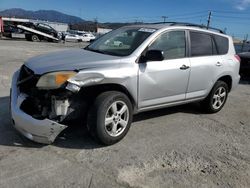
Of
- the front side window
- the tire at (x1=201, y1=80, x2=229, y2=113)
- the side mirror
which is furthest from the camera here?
the tire at (x1=201, y1=80, x2=229, y2=113)

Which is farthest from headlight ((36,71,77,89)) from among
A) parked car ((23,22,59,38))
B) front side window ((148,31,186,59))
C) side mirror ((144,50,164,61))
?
parked car ((23,22,59,38))

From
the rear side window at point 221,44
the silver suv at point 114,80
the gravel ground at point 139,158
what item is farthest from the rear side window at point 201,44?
the gravel ground at point 139,158

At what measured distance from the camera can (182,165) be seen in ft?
12.7

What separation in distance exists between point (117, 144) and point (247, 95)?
5441mm

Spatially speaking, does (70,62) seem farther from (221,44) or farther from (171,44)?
(221,44)

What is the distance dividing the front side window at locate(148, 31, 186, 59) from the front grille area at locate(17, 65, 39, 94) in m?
1.80

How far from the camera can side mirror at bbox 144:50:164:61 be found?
14.6 feet

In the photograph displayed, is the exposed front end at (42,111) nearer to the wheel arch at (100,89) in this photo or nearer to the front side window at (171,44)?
the wheel arch at (100,89)

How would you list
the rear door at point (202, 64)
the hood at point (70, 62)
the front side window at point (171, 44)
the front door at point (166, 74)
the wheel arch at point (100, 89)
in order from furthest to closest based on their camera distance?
the rear door at point (202, 64), the front side window at point (171, 44), the front door at point (166, 74), the wheel arch at point (100, 89), the hood at point (70, 62)

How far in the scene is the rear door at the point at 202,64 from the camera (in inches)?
212

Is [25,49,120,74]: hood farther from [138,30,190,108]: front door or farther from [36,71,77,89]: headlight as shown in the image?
[138,30,190,108]: front door

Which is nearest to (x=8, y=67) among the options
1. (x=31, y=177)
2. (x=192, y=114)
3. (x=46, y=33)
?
(x=192, y=114)

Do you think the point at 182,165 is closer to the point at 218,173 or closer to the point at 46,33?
the point at 218,173

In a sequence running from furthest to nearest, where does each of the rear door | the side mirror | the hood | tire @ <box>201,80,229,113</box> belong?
tire @ <box>201,80,229,113</box>, the rear door, the side mirror, the hood
